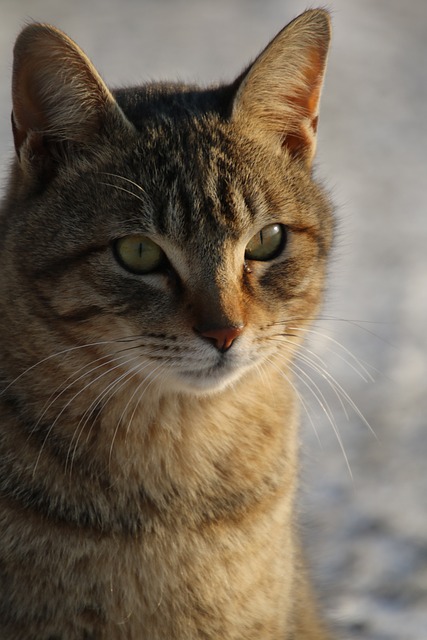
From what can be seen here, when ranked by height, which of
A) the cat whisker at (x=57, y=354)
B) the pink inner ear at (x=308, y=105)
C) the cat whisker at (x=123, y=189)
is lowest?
the cat whisker at (x=57, y=354)

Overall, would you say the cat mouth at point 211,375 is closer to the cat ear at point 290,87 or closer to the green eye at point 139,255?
the green eye at point 139,255

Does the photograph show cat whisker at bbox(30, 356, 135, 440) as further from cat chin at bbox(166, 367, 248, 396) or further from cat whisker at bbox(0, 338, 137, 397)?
cat chin at bbox(166, 367, 248, 396)

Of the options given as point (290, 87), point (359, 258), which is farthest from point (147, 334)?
point (359, 258)

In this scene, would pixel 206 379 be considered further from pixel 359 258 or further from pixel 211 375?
pixel 359 258

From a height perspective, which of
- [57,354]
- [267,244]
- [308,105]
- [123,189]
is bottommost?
[57,354]

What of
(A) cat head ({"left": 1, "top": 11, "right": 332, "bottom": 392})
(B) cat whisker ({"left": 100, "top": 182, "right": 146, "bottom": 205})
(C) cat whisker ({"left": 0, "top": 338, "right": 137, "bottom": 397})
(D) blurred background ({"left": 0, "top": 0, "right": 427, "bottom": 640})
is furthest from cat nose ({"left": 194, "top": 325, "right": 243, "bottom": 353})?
(D) blurred background ({"left": 0, "top": 0, "right": 427, "bottom": 640})

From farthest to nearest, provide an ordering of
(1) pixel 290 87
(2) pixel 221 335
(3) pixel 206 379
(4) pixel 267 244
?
1. (1) pixel 290 87
2. (4) pixel 267 244
3. (3) pixel 206 379
4. (2) pixel 221 335

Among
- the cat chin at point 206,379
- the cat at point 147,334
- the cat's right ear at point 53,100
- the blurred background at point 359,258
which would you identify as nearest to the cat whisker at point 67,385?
the cat at point 147,334

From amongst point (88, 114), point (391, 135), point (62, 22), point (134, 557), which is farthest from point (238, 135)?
point (62, 22)
